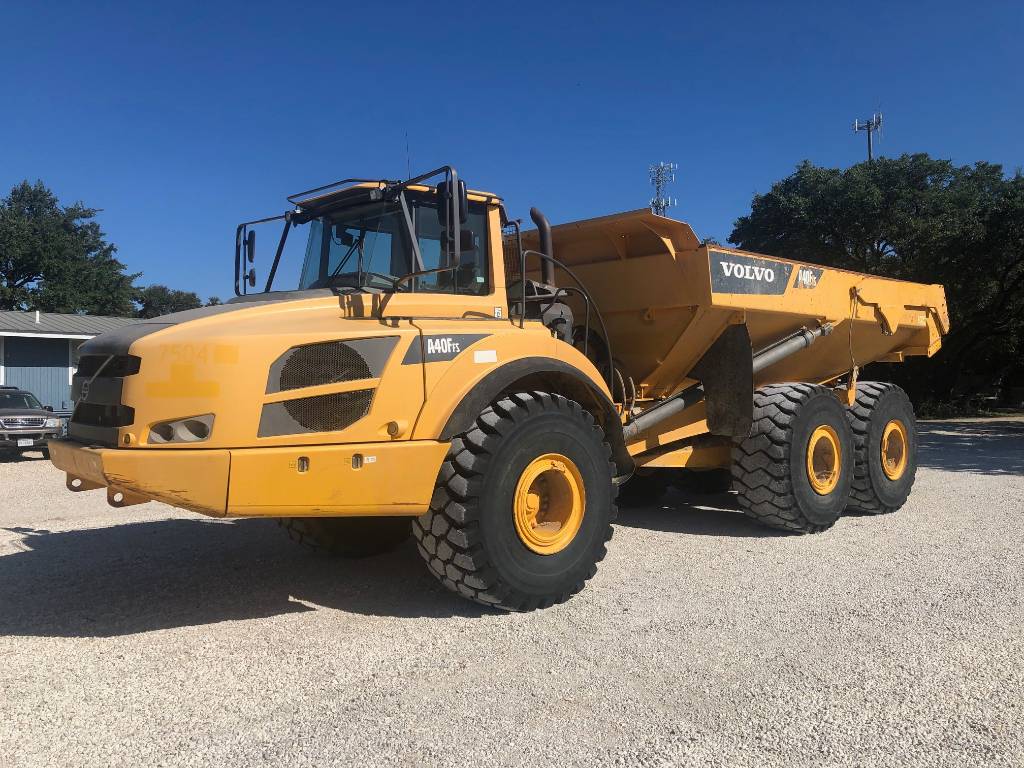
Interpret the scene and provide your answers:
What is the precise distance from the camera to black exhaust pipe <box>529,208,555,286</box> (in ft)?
20.8

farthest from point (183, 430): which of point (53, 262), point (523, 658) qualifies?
point (53, 262)

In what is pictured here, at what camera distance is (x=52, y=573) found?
5.90 metres

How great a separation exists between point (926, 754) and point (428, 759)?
189 cm

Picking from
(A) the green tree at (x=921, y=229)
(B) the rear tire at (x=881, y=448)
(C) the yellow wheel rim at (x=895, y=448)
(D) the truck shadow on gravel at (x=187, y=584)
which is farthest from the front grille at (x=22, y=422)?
(A) the green tree at (x=921, y=229)

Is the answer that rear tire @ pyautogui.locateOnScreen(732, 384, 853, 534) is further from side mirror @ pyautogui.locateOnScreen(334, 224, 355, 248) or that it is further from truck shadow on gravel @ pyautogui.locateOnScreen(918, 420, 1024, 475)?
truck shadow on gravel @ pyautogui.locateOnScreen(918, 420, 1024, 475)

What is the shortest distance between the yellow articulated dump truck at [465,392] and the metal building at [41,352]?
17.7 m

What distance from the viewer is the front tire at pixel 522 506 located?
4641 mm

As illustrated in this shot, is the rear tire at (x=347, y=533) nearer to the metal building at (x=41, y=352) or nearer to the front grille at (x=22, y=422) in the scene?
the front grille at (x=22, y=422)

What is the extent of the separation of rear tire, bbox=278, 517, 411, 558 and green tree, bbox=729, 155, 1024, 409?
66.0ft

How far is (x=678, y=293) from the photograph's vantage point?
6602 millimetres

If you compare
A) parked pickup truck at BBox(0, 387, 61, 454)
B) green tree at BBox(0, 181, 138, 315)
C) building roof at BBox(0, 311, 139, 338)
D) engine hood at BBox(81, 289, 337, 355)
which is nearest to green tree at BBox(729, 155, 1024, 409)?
building roof at BBox(0, 311, 139, 338)

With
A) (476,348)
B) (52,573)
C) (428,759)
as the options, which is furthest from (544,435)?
(52,573)

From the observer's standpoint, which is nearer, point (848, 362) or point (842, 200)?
point (848, 362)

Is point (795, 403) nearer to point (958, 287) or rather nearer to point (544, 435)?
point (544, 435)
